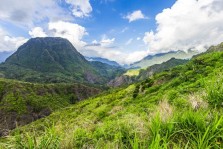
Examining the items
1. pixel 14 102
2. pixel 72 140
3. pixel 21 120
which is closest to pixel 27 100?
pixel 14 102

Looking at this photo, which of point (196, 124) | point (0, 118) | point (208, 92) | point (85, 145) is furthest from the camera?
point (0, 118)

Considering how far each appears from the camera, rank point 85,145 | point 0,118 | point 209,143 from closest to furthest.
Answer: point 209,143, point 85,145, point 0,118

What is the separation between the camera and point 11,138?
6.44 metres

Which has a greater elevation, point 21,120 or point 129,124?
point 129,124

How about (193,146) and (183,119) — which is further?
(183,119)

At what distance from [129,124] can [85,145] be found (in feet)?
4.53

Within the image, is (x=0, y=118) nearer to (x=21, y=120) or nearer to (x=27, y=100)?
(x=21, y=120)

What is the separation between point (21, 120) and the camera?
174 m

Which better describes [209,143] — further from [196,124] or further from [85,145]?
[85,145]

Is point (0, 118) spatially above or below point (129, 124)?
below

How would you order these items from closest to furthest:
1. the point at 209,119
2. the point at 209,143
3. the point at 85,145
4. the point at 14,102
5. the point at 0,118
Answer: the point at 209,143 < the point at 209,119 < the point at 85,145 < the point at 0,118 < the point at 14,102

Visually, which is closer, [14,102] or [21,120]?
[21,120]

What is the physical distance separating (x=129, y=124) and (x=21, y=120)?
589ft

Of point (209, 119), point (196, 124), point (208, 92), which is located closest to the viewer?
point (196, 124)
